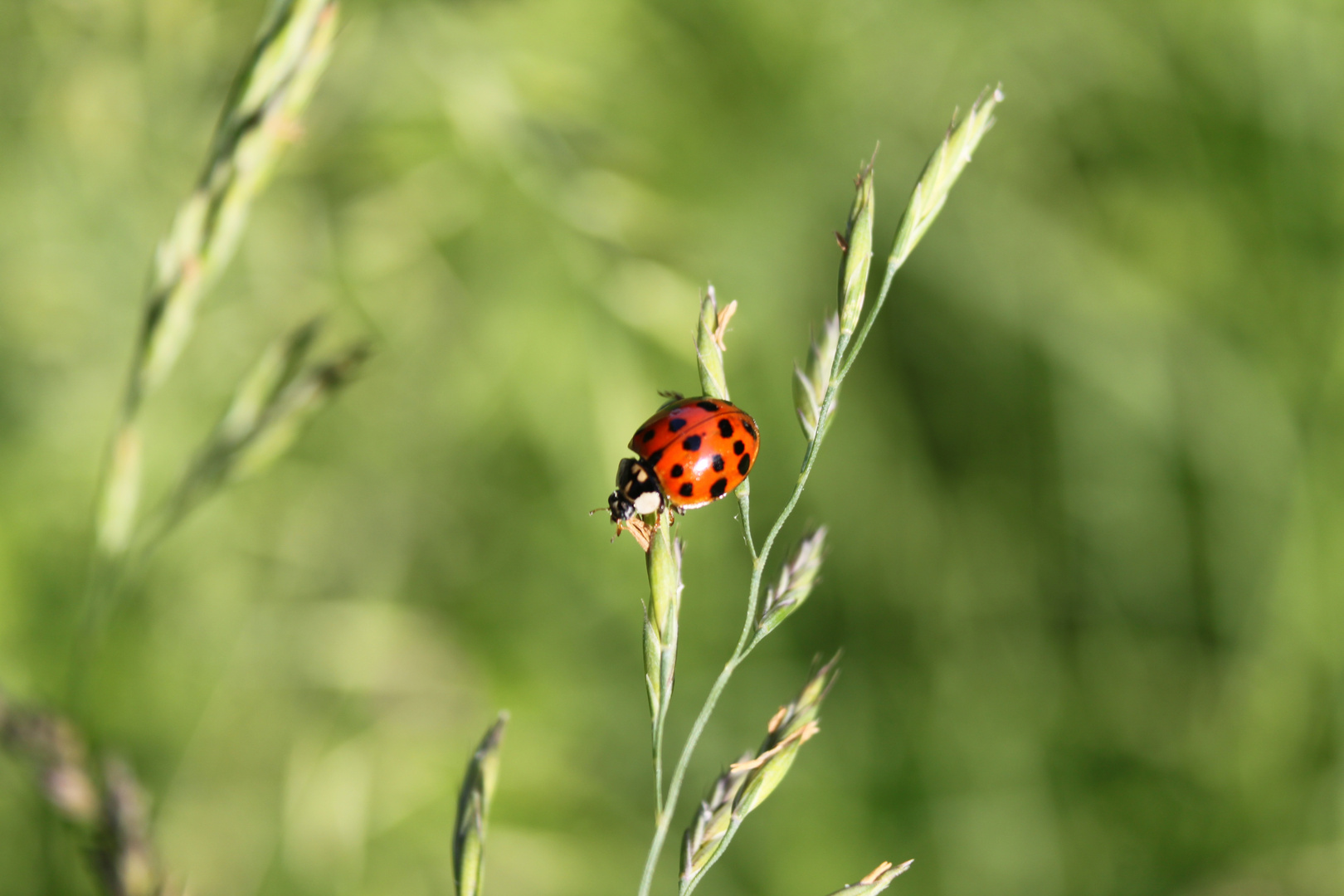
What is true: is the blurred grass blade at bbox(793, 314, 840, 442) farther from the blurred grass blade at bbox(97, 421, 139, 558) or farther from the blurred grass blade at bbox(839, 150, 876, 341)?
the blurred grass blade at bbox(97, 421, 139, 558)

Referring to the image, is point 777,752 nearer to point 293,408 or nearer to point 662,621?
point 662,621

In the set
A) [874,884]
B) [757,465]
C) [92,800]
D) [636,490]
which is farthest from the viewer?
[757,465]

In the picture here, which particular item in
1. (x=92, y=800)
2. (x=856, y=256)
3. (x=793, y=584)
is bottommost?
(x=92, y=800)

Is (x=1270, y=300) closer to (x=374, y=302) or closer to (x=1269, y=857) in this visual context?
(x=1269, y=857)

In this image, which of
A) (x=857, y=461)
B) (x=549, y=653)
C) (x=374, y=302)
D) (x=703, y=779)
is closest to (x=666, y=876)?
(x=703, y=779)

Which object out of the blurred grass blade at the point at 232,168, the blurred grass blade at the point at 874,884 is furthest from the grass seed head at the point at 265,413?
the blurred grass blade at the point at 874,884

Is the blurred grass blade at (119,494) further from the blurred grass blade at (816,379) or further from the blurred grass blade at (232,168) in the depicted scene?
the blurred grass blade at (816,379)

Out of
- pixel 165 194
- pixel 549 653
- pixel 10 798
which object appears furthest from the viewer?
pixel 549 653

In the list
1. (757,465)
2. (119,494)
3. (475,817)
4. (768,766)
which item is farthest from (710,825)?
(757,465)
